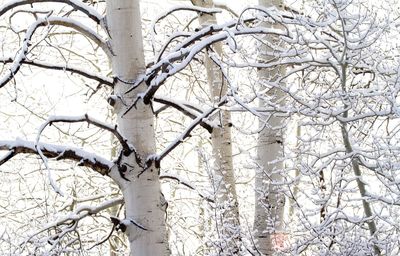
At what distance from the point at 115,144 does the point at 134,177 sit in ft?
14.2

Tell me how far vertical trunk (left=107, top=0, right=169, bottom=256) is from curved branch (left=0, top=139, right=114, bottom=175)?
0.56ft

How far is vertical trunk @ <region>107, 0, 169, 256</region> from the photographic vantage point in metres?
3.74

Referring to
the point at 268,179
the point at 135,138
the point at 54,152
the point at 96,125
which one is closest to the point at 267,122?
the point at 268,179

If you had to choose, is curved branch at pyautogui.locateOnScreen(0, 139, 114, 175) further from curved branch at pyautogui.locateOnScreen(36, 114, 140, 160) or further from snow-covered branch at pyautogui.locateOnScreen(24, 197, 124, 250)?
snow-covered branch at pyautogui.locateOnScreen(24, 197, 124, 250)

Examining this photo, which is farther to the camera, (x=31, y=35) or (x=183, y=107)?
(x=183, y=107)

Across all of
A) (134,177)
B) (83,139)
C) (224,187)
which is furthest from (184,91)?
(134,177)

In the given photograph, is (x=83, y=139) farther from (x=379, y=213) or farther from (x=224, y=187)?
(x=379, y=213)

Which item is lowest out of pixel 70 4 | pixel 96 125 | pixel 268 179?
pixel 268 179

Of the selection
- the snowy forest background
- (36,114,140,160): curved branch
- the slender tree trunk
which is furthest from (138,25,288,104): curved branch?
the slender tree trunk

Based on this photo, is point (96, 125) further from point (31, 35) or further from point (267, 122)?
point (267, 122)

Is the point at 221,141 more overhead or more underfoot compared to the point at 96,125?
more overhead

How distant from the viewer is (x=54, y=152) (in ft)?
12.1

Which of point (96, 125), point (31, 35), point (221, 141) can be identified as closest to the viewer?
point (96, 125)

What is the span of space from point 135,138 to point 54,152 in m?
0.48
